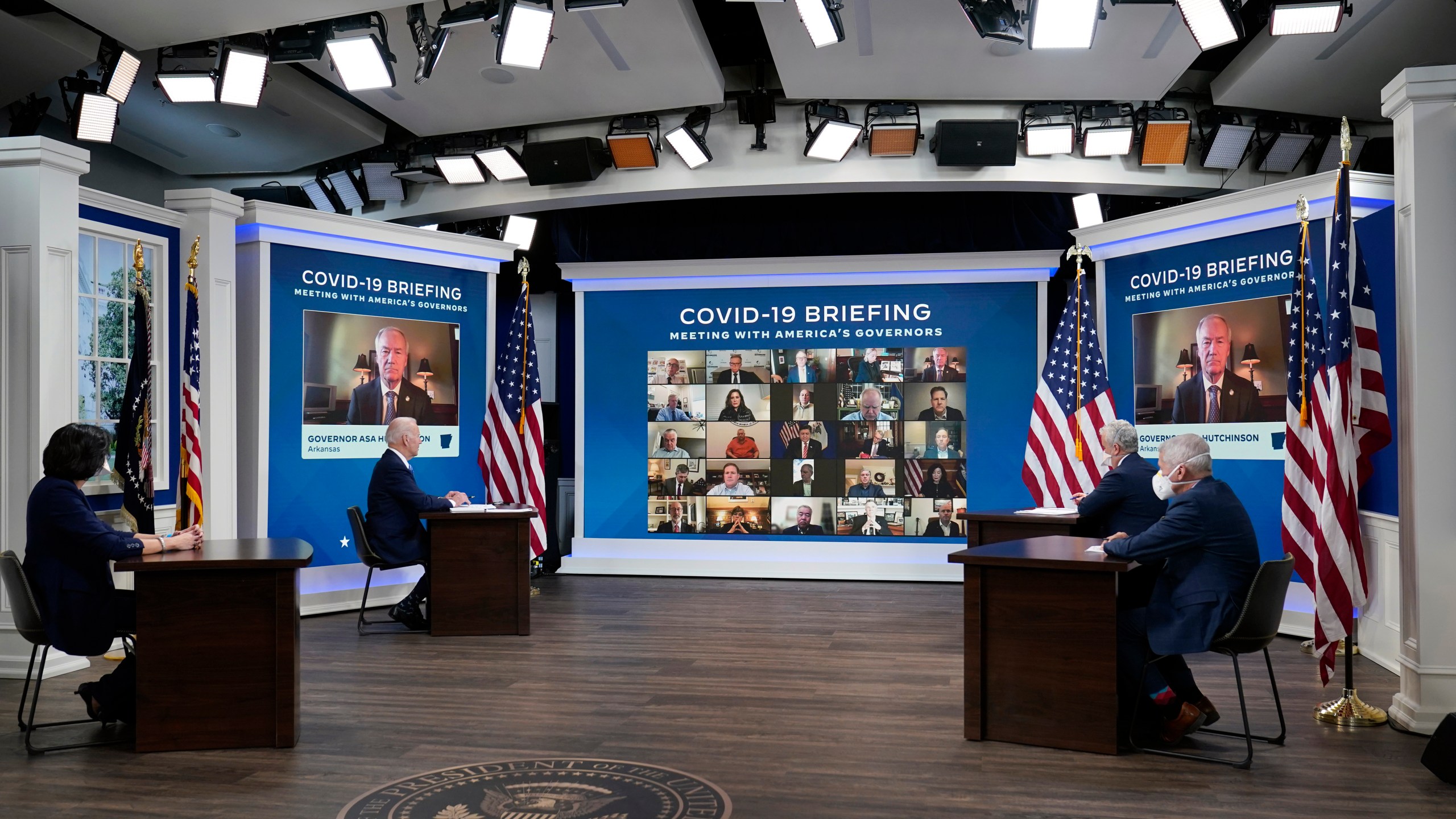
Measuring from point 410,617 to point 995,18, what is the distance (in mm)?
5586

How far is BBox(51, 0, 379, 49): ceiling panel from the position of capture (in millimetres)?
6035

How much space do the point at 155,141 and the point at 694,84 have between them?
5.25 metres

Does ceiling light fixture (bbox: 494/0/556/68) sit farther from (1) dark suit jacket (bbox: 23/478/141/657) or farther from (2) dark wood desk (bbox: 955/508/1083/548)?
(2) dark wood desk (bbox: 955/508/1083/548)

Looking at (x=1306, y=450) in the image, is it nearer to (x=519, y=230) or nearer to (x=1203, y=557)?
(x=1203, y=557)

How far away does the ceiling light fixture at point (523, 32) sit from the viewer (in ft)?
19.7

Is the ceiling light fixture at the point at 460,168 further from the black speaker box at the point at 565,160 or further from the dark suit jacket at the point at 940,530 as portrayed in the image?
the dark suit jacket at the point at 940,530

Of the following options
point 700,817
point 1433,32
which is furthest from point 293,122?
point 1433,32

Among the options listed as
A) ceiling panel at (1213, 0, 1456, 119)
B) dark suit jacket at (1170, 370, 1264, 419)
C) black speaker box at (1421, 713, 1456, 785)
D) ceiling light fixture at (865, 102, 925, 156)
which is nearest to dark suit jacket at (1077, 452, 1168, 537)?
black speaker box at (1421, 713, 1456, 785)

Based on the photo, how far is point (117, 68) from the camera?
23.3 ft

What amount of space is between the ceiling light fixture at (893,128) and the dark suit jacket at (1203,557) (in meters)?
4.97

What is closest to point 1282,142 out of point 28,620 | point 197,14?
point 197,14

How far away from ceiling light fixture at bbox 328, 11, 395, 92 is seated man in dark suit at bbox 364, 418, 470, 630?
2324 mm

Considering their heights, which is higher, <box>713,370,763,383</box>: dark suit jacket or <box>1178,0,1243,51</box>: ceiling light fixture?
<box>1178,0,1243,51</box>: ceiling light fixture

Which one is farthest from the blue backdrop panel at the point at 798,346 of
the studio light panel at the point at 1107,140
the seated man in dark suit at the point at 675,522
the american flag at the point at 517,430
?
the studio light panel at the point at 1107,140
